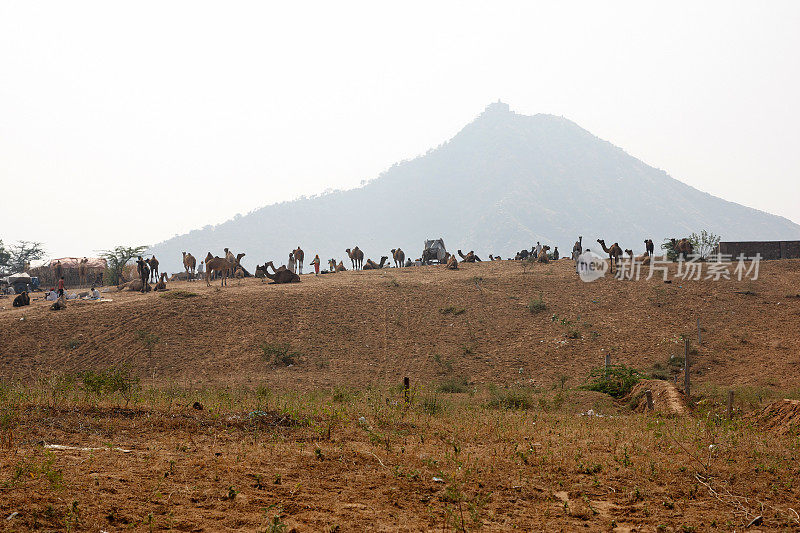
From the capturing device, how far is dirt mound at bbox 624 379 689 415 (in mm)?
12945

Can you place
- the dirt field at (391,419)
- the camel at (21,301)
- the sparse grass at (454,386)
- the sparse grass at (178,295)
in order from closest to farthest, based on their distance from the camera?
the dirt field at (391,419), the sparse grass at (454,386), the sparse grass at (178,295), the camel at (21,301)

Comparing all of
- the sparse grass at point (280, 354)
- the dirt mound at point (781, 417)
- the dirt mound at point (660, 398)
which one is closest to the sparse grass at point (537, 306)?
A: the dirt mound at point (660, 398)

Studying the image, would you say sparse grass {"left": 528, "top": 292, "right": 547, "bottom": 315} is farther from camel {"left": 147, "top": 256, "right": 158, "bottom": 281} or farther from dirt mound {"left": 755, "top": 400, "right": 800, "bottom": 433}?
camel {"left": 147, "top": 256, "right": 158, "bottom": 281}

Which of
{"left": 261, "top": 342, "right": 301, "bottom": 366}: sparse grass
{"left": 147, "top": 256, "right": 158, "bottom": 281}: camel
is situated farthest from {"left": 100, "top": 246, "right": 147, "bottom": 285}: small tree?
{"left": 261, "top": 342, "right": 301, "bottom": 366}: sparse grass

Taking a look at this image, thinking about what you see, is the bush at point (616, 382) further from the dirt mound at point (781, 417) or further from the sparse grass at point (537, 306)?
the sparse grass at point (537, 306)

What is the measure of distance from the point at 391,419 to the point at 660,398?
7.93 metres

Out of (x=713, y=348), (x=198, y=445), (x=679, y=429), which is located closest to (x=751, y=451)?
(x=679, y=429)

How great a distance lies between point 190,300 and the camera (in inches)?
1043

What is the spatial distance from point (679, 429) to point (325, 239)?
191 meters

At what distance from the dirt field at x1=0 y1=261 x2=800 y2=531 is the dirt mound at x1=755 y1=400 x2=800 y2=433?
0.48ft

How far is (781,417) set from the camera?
1083cm

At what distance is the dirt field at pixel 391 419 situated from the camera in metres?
5.94

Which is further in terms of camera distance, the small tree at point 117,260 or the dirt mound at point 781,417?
the small tree at point 117,260

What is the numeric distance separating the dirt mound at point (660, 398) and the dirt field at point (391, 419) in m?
0.14
